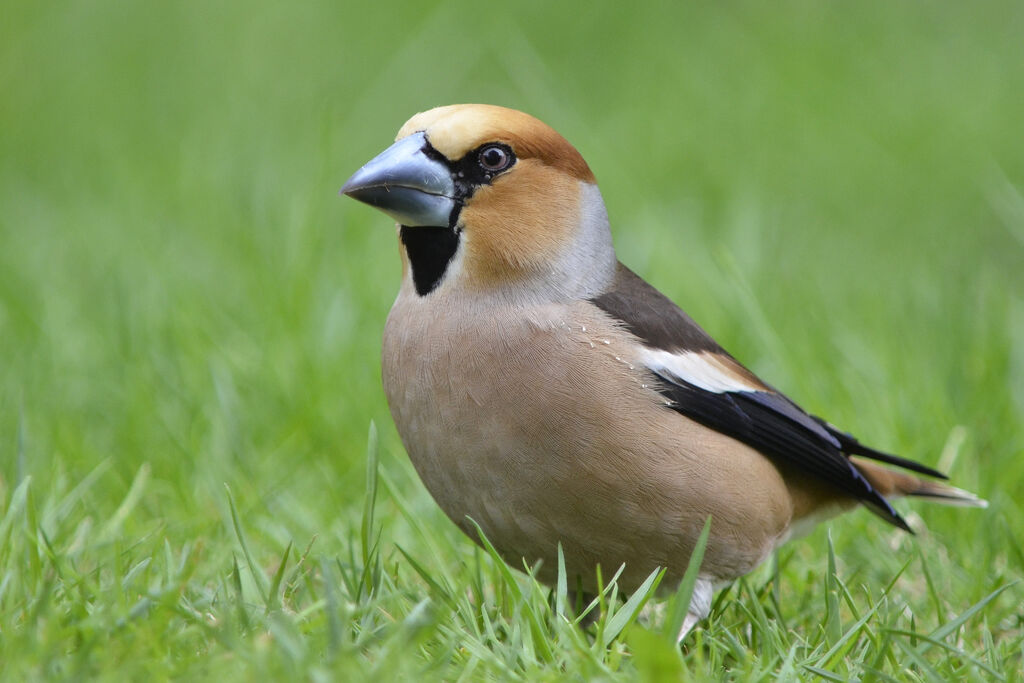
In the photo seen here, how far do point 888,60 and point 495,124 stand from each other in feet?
22.3

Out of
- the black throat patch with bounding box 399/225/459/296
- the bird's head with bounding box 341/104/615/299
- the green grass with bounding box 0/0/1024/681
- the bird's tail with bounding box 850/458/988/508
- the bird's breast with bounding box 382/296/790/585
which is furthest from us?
the bird's tail with bounding box 850/458/988/508

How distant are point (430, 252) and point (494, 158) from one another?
31 cm

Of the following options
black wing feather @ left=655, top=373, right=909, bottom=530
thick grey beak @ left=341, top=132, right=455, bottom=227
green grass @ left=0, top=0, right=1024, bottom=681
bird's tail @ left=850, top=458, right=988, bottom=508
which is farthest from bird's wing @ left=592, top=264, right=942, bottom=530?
thick grey beak @ left=341, top=132, right=455, bottom=227

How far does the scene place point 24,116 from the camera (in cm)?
823

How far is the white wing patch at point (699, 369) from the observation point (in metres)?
3.43

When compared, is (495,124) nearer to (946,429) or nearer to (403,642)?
(403,642)

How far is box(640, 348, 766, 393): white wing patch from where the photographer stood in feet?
11.2

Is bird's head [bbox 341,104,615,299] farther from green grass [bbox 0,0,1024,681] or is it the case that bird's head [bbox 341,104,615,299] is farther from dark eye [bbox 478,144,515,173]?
green grass [bbox 0,0,1024,681]

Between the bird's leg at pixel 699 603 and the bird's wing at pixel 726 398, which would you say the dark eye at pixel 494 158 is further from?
the bird's leg at pixel 699 603

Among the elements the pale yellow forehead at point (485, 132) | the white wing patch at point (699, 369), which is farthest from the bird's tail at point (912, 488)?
the pale yellow forehead at point (485, 132)

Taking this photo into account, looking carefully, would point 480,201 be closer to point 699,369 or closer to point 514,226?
point 514,226

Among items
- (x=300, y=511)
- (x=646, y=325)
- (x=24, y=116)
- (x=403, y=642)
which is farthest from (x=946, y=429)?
(x=24, y=116)

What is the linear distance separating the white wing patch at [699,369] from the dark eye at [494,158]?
25.0 inches

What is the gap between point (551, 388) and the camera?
318 cm
